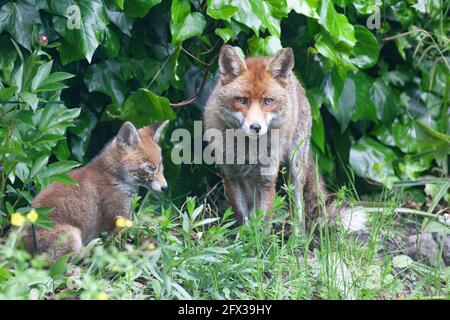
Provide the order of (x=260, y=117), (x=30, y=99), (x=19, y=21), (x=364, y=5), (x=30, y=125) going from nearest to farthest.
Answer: (x=30, y=99)
(x=30, y=125)
(x=19, y=21)
(x=260, y=117)
(x=364, y=5)

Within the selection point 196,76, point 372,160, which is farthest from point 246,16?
point 372,160

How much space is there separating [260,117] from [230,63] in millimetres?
501

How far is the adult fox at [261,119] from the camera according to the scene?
19.2ft

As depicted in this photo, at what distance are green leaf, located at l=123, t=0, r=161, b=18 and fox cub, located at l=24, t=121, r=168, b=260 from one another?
0.83 metres

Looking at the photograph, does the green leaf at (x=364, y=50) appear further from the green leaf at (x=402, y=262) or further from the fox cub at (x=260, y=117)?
the green leaf at (x=402, y=262)

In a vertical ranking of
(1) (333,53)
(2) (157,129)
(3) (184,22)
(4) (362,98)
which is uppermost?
(3) (184,22)

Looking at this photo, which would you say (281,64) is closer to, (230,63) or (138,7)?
(230,63)

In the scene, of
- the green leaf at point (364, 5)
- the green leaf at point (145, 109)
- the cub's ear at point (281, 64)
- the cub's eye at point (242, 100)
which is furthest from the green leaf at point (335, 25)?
the green leaf at point (145, 109)

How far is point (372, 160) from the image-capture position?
7324 millimetres

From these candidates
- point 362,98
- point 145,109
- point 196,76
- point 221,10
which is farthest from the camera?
point 362,98

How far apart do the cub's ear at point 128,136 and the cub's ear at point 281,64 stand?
116 cm

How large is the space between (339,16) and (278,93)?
81 centimetres
